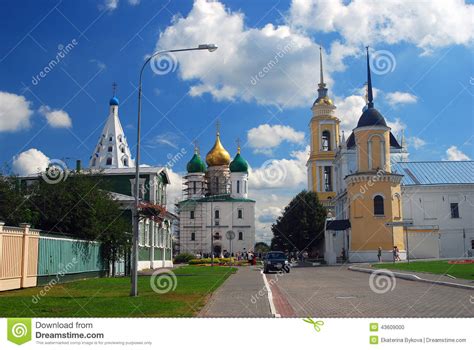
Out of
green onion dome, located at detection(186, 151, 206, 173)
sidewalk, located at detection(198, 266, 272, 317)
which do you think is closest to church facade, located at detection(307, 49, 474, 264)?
sidewalk, located at detection(198, 266, 272, 317)

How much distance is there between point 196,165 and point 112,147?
40.3 metres

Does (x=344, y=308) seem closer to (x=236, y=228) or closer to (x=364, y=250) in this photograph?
(x=364, y=250)

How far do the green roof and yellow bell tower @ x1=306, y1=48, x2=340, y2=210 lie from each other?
16.3m

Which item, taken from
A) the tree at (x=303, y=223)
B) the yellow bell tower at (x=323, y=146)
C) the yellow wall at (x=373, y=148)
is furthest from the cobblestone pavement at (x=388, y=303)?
the yellow bell tower at (x=323, y=146)

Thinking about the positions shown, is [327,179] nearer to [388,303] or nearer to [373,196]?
[373,196]

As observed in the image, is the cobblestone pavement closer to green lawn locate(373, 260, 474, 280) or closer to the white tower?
green lawn locate(373, 260, 474, 280)

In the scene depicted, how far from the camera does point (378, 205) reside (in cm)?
5200

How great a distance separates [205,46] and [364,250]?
38.6 meters

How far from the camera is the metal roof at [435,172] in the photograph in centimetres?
6138

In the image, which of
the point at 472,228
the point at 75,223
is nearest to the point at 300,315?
the point at 75,223

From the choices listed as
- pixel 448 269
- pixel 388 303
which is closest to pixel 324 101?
pixel 448 269

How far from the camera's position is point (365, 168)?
5356 cm

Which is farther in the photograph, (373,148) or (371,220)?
(373,148)

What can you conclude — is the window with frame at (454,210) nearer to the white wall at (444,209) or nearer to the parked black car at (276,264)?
the white wall at (444,209)
